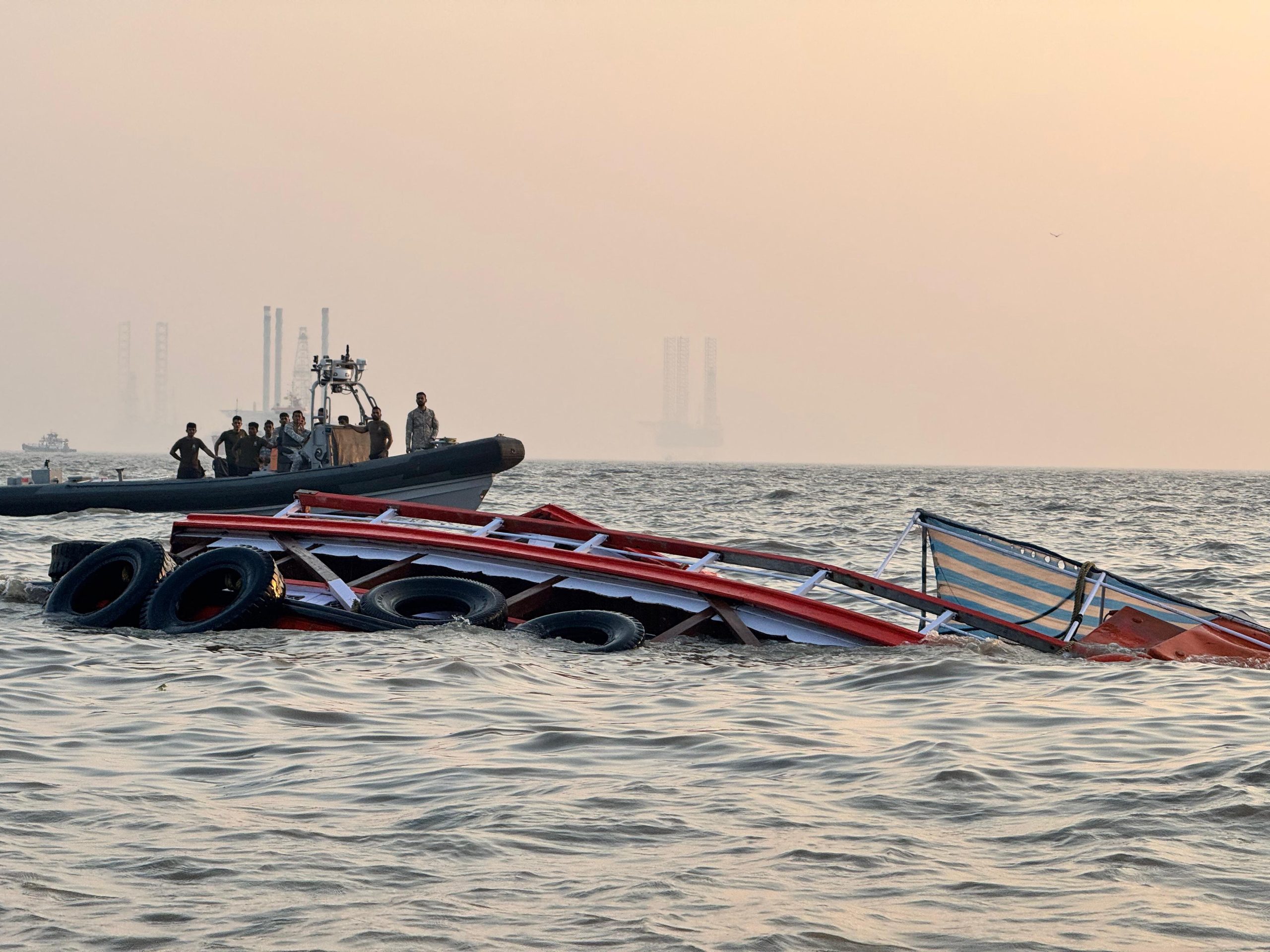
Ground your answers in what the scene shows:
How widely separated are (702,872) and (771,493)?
166ft

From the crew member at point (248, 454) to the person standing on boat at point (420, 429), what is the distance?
2740mm

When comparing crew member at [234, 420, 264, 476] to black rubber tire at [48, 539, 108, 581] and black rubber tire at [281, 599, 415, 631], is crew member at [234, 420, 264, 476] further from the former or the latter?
black rubber tire at [281, 599, 415, 631]

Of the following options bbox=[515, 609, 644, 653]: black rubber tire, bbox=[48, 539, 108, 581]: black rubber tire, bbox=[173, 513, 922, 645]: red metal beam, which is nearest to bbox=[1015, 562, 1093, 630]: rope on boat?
bbox=[173, 513, 922, 645]: red metal beam

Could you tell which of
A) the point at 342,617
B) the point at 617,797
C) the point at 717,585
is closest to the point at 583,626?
the point at 717,585

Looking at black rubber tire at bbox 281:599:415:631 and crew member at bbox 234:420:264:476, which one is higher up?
crew member at bbox 234:420:264:476

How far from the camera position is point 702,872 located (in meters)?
4.70

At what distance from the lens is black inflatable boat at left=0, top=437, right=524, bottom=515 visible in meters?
21.7

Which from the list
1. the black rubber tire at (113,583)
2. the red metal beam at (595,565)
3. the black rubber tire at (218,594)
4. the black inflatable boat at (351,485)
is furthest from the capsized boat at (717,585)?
the black inflatable boat at (351,485)

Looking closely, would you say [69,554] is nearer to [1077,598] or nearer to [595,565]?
[595,565]

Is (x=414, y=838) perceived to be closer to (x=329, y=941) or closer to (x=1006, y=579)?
(x=329, y=941)

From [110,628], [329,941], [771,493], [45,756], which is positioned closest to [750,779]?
[329,941]

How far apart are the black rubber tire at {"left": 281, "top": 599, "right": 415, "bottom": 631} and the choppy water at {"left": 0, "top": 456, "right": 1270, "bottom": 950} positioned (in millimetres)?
214

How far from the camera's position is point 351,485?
21.8 metres

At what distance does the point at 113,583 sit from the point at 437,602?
3.04 metres
